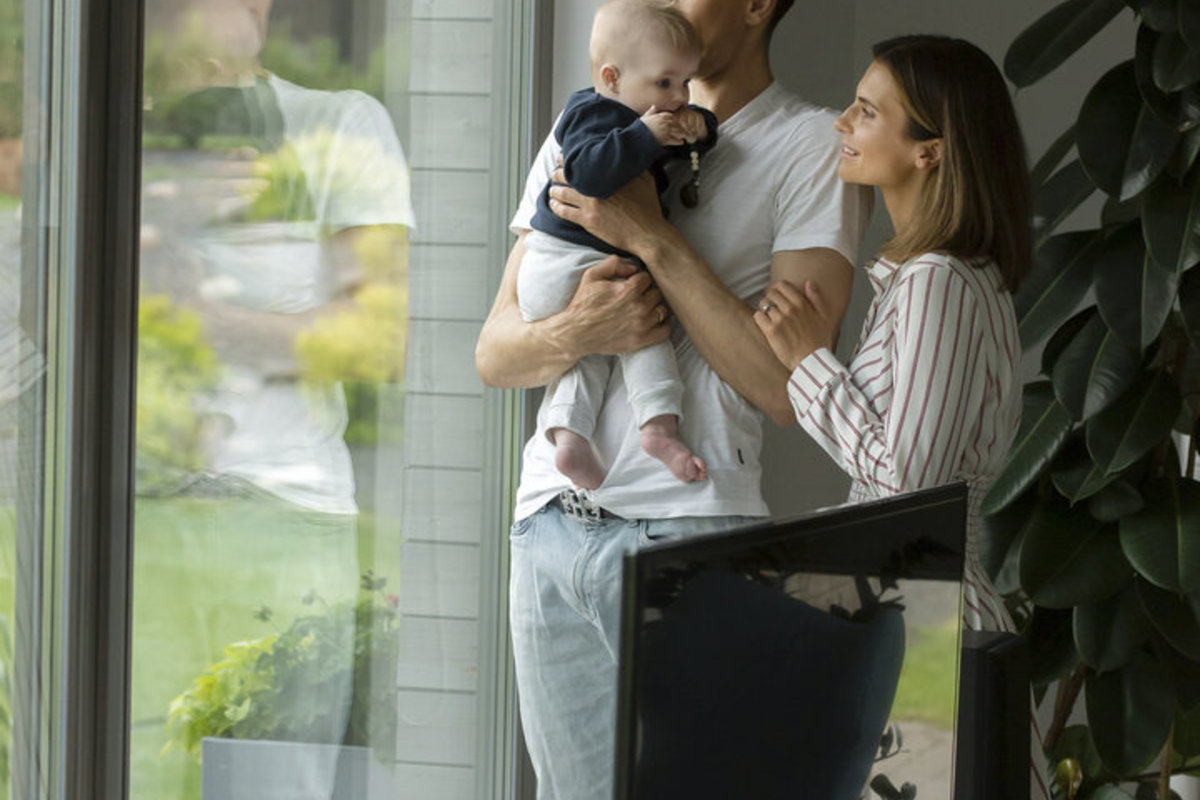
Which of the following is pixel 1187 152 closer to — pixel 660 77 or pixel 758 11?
pixel 758 11

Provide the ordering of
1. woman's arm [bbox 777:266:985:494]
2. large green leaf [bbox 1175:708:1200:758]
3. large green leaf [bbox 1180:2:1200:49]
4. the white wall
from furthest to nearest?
the white wall
large green leaf [bbox 1175:708:1200:758]
large green leaf [bbox 1180:2:1200:49]
woman's arm [bbox 777:266:985:494]

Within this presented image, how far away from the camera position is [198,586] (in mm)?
2051

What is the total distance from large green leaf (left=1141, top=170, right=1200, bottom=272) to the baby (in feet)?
3.15

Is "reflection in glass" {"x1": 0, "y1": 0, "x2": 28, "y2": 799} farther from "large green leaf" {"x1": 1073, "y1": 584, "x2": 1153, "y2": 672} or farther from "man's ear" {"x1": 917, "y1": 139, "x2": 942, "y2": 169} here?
"large green leaf" {"x1": 1073, "y1": 584, "x2": 1153, "y2": 672}

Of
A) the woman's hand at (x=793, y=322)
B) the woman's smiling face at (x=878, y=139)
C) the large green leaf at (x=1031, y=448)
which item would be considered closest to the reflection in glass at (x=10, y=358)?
the woman's hand at (x=793, y=322)

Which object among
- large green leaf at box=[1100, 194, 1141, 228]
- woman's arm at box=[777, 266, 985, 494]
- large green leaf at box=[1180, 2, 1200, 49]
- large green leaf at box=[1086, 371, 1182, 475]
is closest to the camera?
woman's arm at box=[777, 266, 985, 494]

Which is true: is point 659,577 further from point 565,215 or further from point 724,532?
point 565,215

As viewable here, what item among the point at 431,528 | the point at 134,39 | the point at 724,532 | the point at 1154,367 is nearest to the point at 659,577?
the point at 724,532

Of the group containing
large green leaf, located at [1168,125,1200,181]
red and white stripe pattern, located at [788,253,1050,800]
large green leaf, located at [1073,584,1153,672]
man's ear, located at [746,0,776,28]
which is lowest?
large green leaf, located at [1073,584,1153,672]

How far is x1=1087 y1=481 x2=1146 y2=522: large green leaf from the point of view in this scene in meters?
2.64

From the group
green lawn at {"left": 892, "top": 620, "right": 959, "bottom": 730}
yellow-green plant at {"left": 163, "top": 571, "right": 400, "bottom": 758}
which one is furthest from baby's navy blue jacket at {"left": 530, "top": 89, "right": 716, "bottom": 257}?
green lawn at {"left": 892, "top": 620, "right": 959, "bottom": 730}

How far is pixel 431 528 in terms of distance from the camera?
106 inches

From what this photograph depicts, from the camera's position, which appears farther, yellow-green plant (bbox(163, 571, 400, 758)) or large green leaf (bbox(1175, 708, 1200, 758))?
large green leaf (bbox(1175, 708, 1200, 758))

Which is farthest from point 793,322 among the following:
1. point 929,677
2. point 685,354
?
point 929,677
